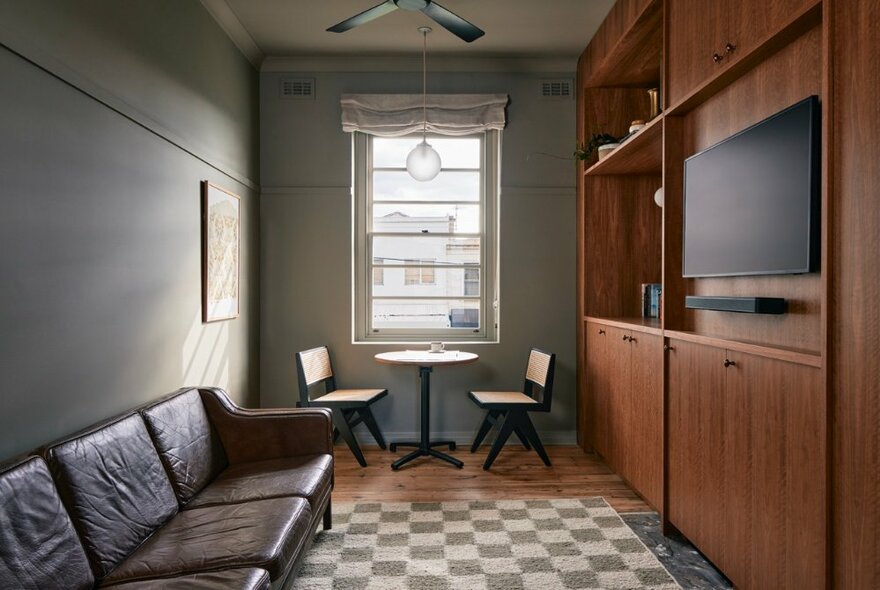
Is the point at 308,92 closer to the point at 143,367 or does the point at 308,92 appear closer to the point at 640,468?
the point at 143,367

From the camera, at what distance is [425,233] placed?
459cm

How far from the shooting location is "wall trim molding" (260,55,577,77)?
14.4 feet

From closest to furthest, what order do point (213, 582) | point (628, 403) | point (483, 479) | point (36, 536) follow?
point (36, 536), point (213, 582), point (628, 403), point (483, 479)

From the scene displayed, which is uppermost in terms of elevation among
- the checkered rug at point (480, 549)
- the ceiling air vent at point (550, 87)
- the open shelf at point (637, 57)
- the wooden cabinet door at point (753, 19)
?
the ceiling air vent at point (550, 87)

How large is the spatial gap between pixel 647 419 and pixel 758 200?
1437 millimetres

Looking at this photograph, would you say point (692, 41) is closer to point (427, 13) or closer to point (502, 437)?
point (427, 13)

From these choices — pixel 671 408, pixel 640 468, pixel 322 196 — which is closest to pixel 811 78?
pixel 671 408

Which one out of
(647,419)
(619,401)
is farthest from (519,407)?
(647,419)

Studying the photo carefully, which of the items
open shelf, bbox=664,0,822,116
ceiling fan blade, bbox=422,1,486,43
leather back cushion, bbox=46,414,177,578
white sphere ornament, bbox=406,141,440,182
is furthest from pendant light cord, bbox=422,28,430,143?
leather back cushion, bbox=46,414,177,578

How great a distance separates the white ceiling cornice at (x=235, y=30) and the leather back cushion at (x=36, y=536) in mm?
2917

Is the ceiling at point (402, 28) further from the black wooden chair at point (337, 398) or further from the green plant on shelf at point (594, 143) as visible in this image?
the black wooden chair at point (337, 398)

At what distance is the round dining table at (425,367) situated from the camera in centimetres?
379

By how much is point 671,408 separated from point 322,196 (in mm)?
3027

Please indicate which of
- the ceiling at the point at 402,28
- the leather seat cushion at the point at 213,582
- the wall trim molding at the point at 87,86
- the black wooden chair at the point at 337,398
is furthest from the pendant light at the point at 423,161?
the leather seat cushion at the point at 213,582
